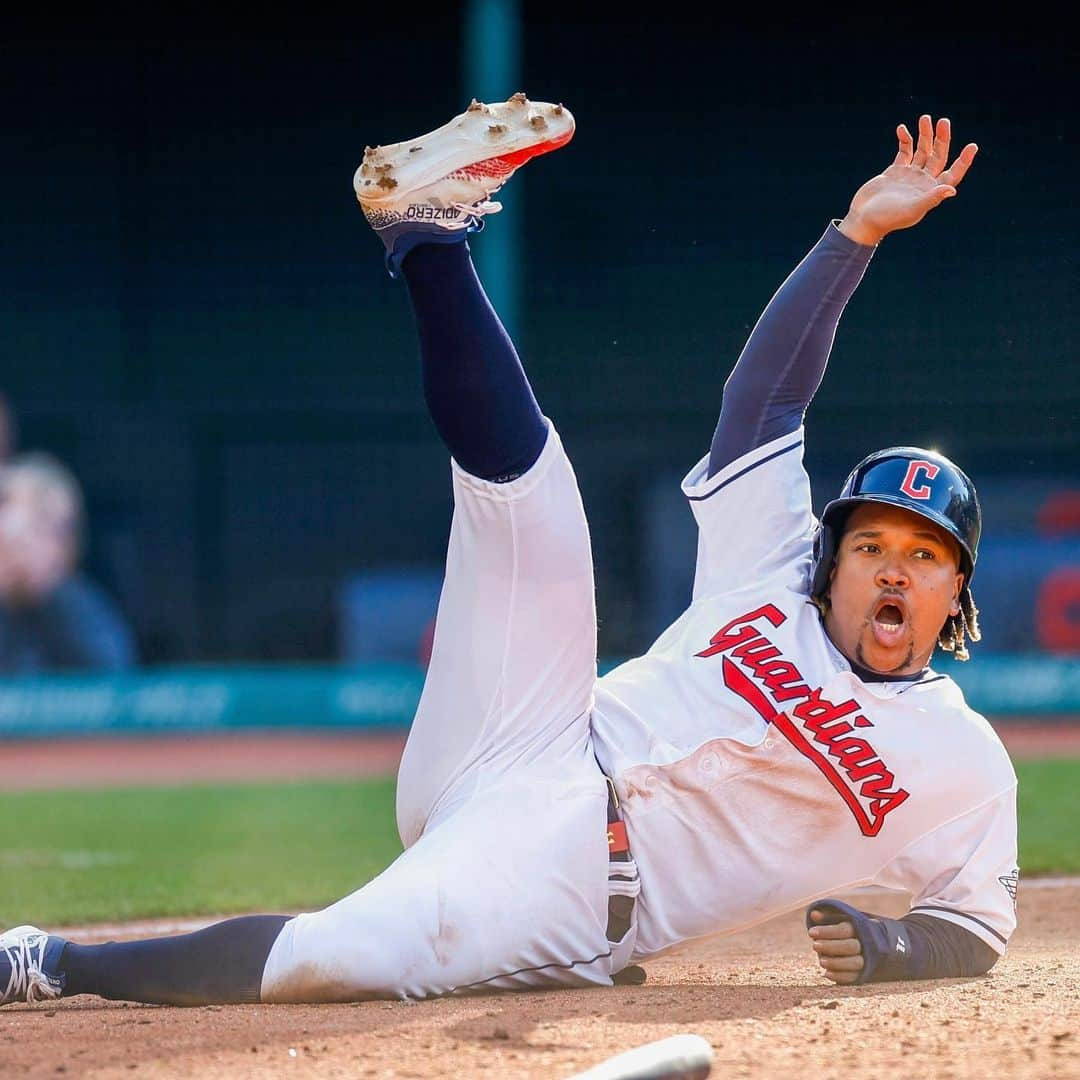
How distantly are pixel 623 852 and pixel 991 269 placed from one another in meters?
7.96

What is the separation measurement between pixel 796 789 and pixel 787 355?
0.83 metres

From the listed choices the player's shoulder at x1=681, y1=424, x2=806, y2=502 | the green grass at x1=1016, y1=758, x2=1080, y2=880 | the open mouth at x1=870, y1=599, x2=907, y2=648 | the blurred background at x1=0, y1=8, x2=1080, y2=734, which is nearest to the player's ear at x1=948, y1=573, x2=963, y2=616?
the open mouth at x1=870, y1=599, x2=907, y2=648

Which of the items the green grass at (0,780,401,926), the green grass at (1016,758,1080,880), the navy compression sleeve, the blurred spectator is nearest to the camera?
the navy compression sleeve

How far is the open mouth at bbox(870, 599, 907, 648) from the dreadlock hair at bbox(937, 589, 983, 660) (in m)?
0.18

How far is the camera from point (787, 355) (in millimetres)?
3199

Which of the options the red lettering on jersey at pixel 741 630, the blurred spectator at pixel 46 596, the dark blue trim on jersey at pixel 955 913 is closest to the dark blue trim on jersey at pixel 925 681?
the red lettering on jersey at pixel 741 630

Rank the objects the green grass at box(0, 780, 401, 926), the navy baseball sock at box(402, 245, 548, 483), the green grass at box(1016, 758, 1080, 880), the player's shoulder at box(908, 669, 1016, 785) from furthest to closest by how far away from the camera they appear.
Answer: the green grass at box(1016, 758, 1080, 880) → the green grass at box(0, 780, 401, 926) → the player's shoulder at box(908, 669, 1016, 785) → the navy baseball sock at box(402, 245, 548, 483)

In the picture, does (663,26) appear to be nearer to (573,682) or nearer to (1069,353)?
(1069,353)

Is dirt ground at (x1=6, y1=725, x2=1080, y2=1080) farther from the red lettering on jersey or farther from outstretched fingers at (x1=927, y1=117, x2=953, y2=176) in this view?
outstretched fingers at (x1=927, y1=117, x2=953, y2=176)

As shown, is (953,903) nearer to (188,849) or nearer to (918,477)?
(918,477)

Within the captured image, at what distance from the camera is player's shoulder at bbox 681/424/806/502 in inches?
125

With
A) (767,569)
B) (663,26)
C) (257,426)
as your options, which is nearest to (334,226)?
(257,426)

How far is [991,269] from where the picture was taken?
1006cm

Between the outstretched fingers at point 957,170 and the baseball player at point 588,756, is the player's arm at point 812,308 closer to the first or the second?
the outstretched fingers at point 957,170
